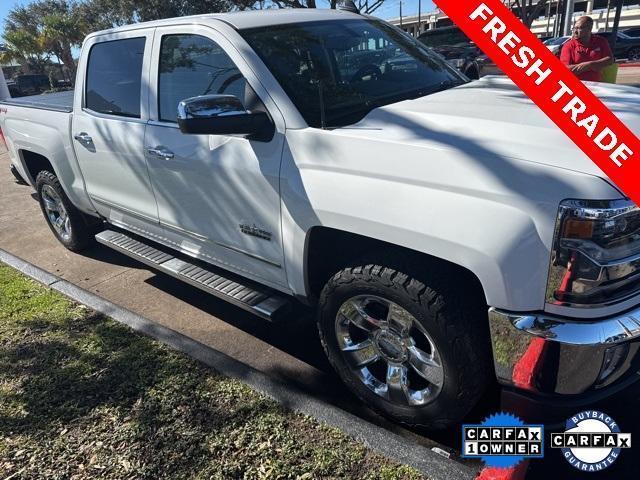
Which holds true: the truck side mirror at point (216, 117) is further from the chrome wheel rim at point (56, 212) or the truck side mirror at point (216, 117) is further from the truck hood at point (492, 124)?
the chrome wheel rim at point (56, 212)

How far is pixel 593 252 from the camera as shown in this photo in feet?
6.11

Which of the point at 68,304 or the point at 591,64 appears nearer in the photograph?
the point at 68,304

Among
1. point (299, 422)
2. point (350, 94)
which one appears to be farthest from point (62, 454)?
point (350, 94)

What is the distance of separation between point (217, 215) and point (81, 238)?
272 centimetres

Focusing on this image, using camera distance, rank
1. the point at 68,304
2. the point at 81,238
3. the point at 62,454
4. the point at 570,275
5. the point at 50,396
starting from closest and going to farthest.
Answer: the point at 570,275 → the point at 62,454 → the point at 50,396 → the point at 68,304 → the point at 81,238

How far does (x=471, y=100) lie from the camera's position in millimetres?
2727

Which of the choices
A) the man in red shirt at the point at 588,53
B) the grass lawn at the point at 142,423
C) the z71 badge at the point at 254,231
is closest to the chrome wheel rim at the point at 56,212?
the grass lawn at the point at 142,423

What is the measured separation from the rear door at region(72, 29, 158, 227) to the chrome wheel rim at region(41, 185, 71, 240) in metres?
0.96

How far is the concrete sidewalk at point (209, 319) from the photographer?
301 centimetres

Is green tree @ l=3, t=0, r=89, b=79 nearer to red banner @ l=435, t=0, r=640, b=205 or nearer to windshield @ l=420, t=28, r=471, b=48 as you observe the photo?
windshield @ l=420, t=28, r=471, b=48

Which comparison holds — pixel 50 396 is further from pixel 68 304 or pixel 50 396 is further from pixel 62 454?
pixel 68 304

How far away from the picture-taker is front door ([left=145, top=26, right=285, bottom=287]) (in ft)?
9.05

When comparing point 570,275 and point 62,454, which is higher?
point 570,275

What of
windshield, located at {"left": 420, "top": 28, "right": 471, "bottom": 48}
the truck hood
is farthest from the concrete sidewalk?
windshield, located at {"left": 420, "top": 28, "right": 471, "bottom": 48}
